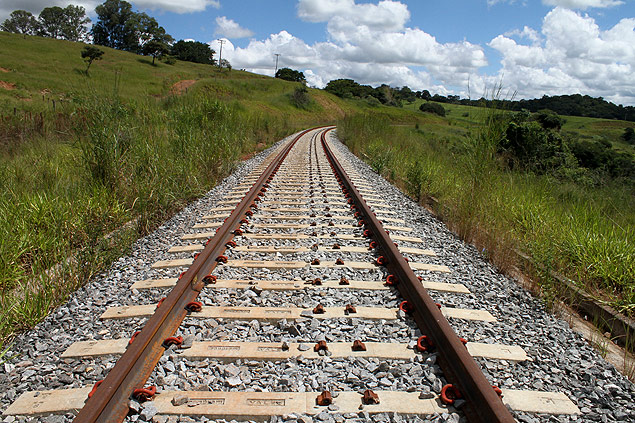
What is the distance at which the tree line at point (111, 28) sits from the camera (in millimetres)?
103463

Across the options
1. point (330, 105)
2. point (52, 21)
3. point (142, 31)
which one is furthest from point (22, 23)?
point (330, 105)

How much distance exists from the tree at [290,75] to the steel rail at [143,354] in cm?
10064

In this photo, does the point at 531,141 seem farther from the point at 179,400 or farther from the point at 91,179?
the point at 179,400

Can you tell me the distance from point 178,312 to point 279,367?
91 cm

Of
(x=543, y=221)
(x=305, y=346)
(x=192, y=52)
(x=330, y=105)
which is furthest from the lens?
(x=192, y=52)

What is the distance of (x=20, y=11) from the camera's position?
103938mm

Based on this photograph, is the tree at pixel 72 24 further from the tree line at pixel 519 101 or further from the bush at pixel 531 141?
the bush at pixel 531 141

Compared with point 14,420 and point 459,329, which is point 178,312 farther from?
point 459,329

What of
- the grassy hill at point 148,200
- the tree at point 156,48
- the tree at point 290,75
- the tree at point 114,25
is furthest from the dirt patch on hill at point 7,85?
the tree at point 114,25

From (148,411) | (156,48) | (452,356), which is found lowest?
(148,411)

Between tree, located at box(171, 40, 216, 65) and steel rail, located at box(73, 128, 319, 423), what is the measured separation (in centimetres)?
11239

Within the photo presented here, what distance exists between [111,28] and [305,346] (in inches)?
5199

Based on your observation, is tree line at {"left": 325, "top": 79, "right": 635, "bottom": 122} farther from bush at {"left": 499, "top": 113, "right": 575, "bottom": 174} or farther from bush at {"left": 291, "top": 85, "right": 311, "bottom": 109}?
bush at {"left": 291, "top": 85, "right": 311, "bottom": 109}

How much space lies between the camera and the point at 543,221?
15.8 feet
